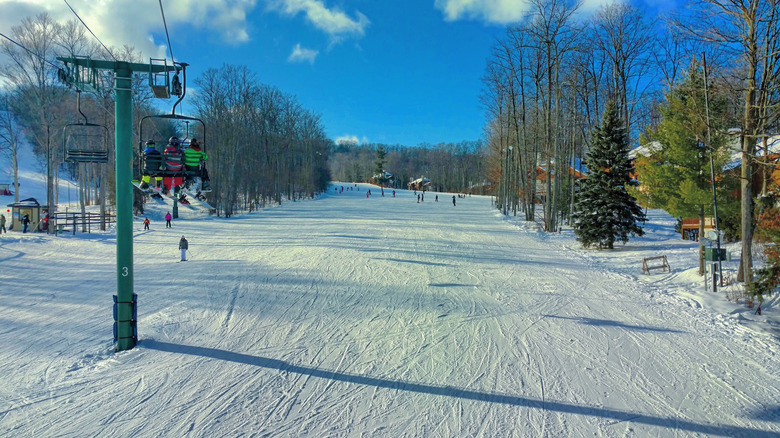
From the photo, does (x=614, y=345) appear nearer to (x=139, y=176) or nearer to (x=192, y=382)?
(x=192, y=382)

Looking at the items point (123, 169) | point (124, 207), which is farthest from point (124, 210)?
point (123, 169)

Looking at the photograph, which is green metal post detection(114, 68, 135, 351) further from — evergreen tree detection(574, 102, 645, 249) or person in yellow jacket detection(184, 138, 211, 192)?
evergreen tree detection(574, 102, 645, 249)

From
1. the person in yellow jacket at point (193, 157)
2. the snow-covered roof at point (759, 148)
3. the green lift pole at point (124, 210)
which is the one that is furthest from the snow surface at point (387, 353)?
the snow-covered roof at point (759, 148)

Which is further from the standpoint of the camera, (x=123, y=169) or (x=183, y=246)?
(x=183, y=246)

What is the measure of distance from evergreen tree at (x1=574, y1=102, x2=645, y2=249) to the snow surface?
4222mm

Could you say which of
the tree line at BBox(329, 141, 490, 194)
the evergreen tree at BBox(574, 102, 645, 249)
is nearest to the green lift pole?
the evergreen tree at BBox(574, 102, 645, 249)

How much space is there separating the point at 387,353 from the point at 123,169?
571 cm

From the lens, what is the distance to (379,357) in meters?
7.26

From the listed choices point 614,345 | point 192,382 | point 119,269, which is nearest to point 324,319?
point 192,382

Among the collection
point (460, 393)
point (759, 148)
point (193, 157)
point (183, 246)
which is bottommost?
point (460, 393)

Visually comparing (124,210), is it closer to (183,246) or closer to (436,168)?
(183,246)

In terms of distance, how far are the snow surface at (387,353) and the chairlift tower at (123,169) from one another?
552 mm

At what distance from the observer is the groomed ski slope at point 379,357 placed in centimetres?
532

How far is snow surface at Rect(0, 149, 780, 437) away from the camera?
5340 millimetres
